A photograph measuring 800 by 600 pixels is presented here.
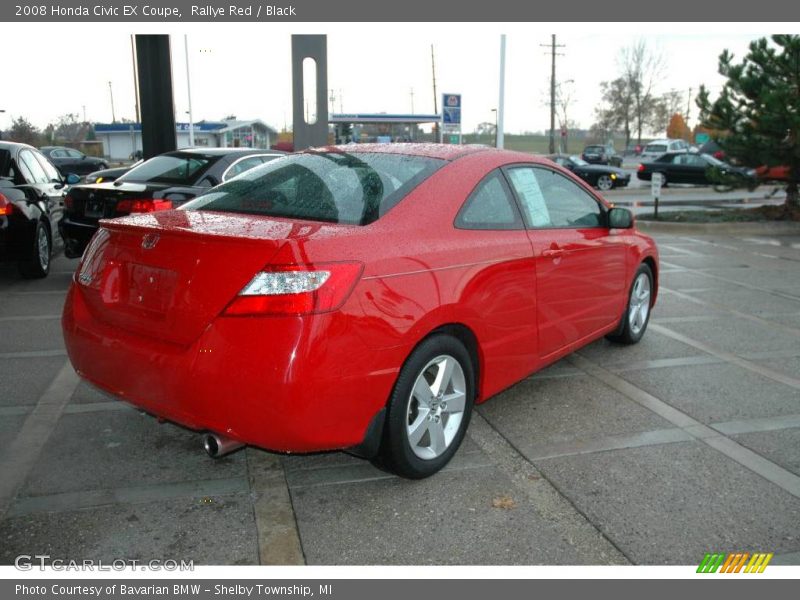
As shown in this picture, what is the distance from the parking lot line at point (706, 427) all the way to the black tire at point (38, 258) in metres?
6.28

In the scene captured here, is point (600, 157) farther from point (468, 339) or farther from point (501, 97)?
point (468, 339)

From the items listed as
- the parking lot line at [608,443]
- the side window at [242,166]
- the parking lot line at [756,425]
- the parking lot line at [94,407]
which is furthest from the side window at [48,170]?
the parking lot line at [756,425]

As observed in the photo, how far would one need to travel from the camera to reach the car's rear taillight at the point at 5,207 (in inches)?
301

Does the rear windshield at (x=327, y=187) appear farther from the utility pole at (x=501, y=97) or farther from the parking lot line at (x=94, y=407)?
the utility pole at (x=501, y=97)

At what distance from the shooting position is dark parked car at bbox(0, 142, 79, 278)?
777 cm

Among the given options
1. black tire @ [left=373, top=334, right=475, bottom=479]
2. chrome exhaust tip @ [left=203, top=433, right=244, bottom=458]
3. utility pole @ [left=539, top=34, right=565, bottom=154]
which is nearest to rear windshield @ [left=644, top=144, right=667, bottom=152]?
utility pole @ [left=539, top=34, right=565, bottom=154]

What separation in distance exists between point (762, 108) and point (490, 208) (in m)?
13.2

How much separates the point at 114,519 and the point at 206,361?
2.82 feet

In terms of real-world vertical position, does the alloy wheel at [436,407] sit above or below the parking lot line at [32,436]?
above

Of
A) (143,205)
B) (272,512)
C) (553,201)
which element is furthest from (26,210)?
(272,512)

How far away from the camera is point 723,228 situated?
14.6 m

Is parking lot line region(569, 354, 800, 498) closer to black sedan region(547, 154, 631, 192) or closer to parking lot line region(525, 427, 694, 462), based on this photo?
parking lot line region(525, 427, 694, 462)
